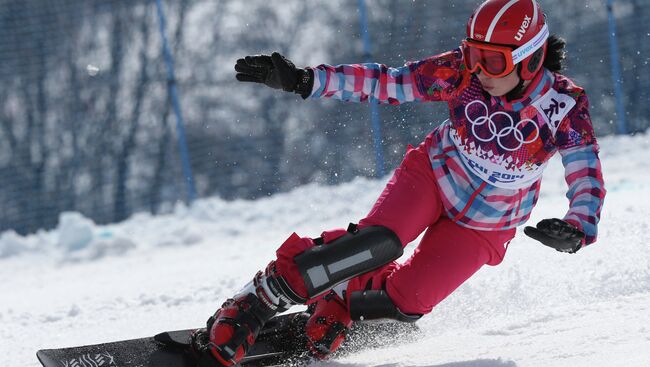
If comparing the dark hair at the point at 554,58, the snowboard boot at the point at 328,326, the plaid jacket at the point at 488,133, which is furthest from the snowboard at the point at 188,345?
the dark hair at the point at 554,58

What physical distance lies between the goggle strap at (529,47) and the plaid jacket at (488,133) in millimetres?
111

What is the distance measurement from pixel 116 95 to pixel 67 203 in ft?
3.71

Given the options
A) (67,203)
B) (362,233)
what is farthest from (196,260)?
(362,233)

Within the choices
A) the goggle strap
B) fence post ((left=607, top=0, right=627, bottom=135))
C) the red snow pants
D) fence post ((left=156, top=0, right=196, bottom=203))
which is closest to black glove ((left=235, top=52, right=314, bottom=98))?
the red snow pants

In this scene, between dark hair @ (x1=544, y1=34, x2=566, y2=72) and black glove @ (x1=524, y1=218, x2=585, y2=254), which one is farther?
dark hair @ (x1=544, y1=34, x2=566, y2=72)

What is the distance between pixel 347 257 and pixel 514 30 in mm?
950

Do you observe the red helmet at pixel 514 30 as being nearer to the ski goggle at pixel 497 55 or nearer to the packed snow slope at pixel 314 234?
the ski goggle at pixel 497 55

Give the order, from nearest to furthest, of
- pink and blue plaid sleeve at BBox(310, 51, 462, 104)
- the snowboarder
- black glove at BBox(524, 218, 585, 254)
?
black glove at BBox(524, 218, 585, 254)
the snowboarder
pink and blue plaid sleeve at BBox(310, 51, 462, 104)

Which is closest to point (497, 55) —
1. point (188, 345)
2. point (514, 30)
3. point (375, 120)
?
point (514, 30)

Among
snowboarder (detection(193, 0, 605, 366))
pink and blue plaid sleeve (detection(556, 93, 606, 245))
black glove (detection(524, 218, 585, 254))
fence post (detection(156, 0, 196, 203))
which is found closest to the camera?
black glove (detection(524, 218, 585, 254))

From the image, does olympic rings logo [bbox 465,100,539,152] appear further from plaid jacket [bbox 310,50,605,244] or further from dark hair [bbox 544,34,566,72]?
dark hair [bbox 544,34,566,72]

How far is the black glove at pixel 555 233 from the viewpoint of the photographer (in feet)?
8.22

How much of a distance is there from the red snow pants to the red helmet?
482 millimetres

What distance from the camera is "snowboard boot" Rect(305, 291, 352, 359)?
10.3ft
